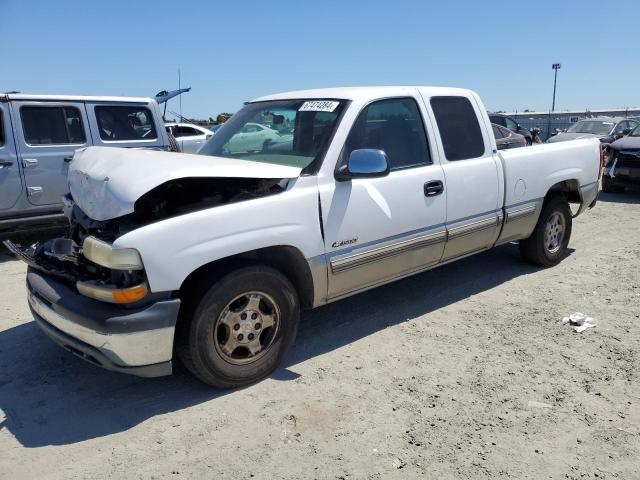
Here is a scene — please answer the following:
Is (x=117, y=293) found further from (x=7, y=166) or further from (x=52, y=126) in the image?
(x=52, y=126)

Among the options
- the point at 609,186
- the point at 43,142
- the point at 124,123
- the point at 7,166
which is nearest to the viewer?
the point at 7,166

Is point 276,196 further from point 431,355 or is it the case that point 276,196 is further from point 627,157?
point 627,157

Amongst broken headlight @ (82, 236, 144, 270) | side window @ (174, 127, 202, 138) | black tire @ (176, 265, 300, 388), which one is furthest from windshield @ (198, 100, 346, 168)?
side window @ (174, 127, 202, 138)

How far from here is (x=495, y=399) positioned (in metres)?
3.31

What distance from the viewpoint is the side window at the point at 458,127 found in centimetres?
454

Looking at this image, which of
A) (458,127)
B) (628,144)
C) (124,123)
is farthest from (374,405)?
(628,144)

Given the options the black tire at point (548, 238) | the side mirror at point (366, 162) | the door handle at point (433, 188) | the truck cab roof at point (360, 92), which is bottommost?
the black tire at point (548, 238)

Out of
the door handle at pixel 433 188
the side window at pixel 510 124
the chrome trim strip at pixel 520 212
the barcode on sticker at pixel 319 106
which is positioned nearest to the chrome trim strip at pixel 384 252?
the door handle at pixel 433 188

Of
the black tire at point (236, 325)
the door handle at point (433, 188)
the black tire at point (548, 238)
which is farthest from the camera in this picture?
the black tire at point (548, 238)

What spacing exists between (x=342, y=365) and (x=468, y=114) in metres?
2.58

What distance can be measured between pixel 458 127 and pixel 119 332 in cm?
330

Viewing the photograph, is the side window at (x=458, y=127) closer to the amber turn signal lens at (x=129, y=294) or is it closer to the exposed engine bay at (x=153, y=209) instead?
the exposed engine bay at (x=153, y=209)

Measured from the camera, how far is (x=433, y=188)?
169 inches

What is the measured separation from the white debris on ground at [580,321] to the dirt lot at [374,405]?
7 cm
